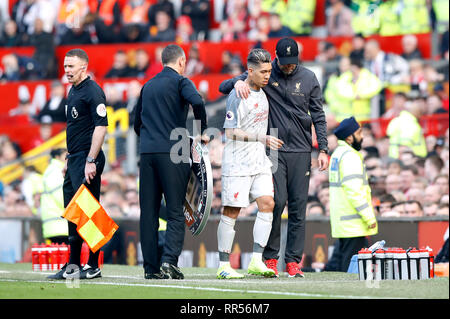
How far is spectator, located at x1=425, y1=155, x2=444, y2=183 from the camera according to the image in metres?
16.7

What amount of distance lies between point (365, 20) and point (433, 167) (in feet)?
20.1

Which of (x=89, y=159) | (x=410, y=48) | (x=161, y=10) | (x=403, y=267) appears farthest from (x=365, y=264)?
(x=161, y=10)

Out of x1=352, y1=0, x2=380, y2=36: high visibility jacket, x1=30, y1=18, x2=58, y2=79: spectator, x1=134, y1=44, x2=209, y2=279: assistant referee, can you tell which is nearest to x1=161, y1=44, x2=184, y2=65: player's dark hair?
x1=134, y1=44, x2=209, y2=279: assistant referee

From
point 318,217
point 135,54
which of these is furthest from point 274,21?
point 318,217

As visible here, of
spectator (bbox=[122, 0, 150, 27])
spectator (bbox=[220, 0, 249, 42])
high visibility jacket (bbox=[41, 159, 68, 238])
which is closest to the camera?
high visibility jacket (bbox=[41, 159, 68, 238])

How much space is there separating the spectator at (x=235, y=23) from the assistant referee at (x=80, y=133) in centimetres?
1277

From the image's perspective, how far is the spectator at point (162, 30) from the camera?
2450 centimetres

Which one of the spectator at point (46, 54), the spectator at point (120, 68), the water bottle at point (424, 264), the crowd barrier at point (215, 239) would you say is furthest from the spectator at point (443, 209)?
the spectator at point (46, 54)

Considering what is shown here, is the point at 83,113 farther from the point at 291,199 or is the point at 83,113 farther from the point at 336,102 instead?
the point at 336,102

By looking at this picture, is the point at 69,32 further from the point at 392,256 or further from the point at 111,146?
the point at 392,256

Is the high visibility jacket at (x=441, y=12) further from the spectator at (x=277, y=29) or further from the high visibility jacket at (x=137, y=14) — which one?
the high visibility jacket at (x=137, y=14)

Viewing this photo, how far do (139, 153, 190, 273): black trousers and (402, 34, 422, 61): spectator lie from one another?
10.4 m

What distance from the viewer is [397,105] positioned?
1912 centimetres

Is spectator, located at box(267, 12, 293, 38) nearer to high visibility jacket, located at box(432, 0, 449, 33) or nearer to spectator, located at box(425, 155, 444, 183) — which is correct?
high visibility jacket, located at box(432, 0, 449, 33)
